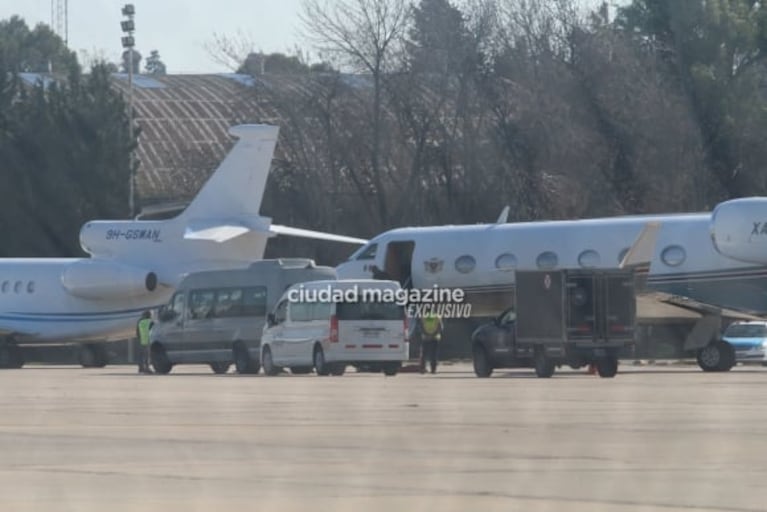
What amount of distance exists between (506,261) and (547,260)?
95cm

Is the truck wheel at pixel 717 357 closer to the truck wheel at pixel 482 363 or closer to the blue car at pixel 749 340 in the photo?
the truck wheel at pixel 482 363

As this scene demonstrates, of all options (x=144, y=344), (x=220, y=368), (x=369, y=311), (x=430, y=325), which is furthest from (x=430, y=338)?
(x=144, y=344)

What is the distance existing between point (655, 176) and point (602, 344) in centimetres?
2581

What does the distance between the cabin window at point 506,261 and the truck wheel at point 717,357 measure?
222 inches

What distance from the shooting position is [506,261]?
38.5m

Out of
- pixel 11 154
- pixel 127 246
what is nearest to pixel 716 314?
pixel 127 246

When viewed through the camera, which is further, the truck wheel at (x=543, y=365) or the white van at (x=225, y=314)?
the white van at (x=225, y=314)

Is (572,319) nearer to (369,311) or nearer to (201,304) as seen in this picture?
(369,311)

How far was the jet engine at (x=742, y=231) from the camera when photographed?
3344cm

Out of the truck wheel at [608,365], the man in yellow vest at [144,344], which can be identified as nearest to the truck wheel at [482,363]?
the truck wheel at [608,365]

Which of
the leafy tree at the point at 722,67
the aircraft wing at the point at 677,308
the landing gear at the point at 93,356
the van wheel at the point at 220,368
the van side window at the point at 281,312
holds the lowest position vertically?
the landing gear at the point at 93,356

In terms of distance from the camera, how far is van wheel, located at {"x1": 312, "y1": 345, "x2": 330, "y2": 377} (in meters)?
32.8

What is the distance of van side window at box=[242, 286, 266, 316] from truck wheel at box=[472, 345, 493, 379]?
5.56 m

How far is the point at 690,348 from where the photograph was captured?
34.6 metres
